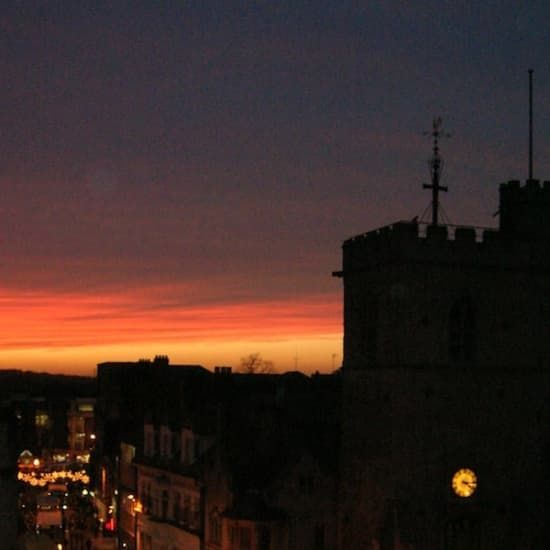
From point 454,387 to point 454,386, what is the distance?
36mm

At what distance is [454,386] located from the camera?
42500 millimetres

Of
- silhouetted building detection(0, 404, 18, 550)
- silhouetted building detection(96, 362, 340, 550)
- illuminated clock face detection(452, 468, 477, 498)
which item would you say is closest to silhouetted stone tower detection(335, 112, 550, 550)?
illuminated clock face detection(452, 468, 477, 498)

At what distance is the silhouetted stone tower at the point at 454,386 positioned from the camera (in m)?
42.2

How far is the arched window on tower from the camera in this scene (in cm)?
4278

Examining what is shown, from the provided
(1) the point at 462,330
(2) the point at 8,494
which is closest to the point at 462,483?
(1) the point at 462,330

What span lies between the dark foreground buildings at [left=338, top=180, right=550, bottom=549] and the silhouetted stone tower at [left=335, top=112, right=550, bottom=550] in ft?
0.16

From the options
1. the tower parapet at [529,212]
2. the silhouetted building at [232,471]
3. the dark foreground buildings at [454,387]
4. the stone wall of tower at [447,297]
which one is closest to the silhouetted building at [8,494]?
the silhouetted building at [232,471]

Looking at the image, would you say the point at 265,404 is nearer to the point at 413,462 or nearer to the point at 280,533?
the point at 280,533

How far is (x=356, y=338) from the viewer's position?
4550cm

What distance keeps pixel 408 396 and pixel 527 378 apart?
16.2 feet

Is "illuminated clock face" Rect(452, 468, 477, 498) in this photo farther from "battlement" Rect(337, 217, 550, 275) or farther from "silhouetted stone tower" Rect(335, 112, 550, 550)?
"battlement" Rect(337, 217, 550, 275)

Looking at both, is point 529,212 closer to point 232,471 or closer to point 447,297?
point 447,297

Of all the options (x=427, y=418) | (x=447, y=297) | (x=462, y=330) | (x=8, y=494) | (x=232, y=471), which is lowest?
(x=8, y=494)

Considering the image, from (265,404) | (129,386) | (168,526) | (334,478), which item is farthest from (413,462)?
(129,386)
